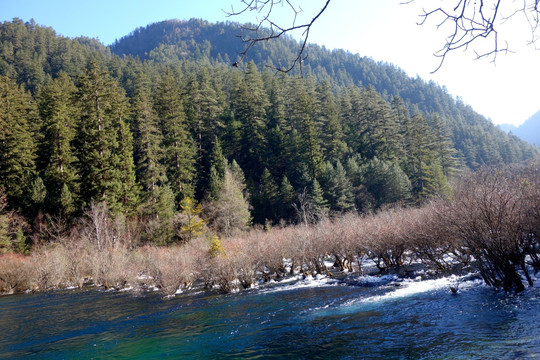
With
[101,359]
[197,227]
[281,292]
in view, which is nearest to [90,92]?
[197,227]

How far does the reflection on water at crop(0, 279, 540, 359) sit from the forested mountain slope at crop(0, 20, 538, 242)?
16.1 m

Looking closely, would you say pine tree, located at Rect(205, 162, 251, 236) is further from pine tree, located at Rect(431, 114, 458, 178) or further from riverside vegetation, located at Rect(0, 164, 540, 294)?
pine tree, located at Rect(431, 114, 458, 178)

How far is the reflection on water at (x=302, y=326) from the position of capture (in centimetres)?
758

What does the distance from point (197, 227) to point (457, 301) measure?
28703mm

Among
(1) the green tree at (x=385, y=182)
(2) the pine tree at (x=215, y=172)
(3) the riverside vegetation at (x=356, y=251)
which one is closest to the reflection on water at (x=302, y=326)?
(3) the riverside vegetation at (x=356, y=251)

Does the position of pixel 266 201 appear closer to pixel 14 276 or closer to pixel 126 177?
pixel 126 177

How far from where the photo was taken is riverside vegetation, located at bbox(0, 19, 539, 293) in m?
14.6

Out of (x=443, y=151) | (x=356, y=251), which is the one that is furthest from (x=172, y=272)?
(x=443, y=151)

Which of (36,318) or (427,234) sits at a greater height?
(427,234)

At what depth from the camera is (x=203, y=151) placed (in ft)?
184

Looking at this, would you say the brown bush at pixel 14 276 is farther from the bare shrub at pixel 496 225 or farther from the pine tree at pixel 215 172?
the bare shrub at pixel 496 225

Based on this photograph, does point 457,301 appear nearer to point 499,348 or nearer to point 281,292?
point 499,348

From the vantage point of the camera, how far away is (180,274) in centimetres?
1920

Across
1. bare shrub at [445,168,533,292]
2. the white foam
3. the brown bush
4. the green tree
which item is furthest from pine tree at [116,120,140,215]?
bare shrub at [445,168,533,292]
